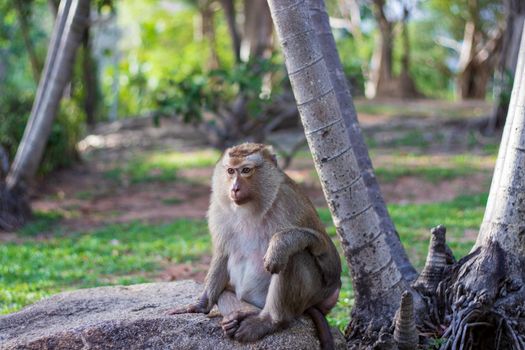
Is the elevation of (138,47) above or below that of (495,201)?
above

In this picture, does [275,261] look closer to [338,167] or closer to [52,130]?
[338,167]

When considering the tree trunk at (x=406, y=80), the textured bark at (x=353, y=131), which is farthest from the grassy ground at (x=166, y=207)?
the tree trunk at (x=406, y=80)

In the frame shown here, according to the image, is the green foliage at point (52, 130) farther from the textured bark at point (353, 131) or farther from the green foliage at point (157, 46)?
the textured bark at point (353, 131)

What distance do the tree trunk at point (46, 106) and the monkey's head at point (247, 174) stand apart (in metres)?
6.87

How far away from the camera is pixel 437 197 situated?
1202 centimetres

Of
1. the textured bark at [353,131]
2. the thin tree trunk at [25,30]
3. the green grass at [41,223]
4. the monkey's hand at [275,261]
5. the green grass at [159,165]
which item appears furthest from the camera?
the thin tree trunk at [25,30]

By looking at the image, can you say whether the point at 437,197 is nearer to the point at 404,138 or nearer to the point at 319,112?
the point at 404,138

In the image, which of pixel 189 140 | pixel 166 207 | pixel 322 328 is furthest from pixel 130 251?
pixel 189 140

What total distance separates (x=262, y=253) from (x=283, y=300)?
415 mm

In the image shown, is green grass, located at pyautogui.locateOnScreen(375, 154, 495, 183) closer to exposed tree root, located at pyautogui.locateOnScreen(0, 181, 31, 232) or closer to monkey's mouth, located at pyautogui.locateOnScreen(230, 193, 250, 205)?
exposed tree root, located at pyautogui.locateOnScreen(0, 181, 31, 232)

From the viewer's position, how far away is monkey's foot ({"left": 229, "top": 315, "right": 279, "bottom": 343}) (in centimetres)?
459

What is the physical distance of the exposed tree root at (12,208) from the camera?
10.9 metres

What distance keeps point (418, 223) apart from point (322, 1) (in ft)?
16.0

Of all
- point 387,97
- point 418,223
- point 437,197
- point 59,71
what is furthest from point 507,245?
point 387,97
